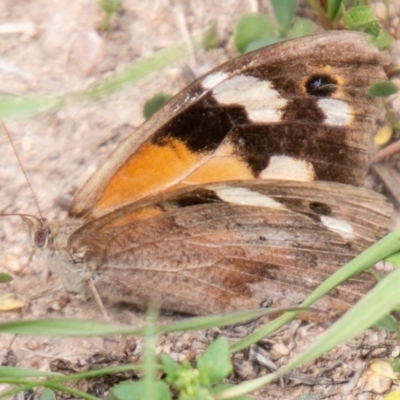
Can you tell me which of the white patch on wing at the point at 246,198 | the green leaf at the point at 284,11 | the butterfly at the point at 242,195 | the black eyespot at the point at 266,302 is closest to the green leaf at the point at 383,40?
the green leaf at the point at 284,11

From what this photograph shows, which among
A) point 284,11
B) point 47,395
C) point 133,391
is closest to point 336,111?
point 284,11

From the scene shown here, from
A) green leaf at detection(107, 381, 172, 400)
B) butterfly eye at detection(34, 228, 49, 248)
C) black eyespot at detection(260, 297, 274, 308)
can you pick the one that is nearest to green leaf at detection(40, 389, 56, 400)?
green leaf at detection(107, 381, 172, 400)

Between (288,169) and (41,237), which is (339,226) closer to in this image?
(288,169)

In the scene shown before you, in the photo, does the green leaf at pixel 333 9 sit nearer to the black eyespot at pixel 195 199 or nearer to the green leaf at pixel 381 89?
the green leaf at pixel 381 89

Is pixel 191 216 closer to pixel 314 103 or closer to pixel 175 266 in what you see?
pixel 175 266

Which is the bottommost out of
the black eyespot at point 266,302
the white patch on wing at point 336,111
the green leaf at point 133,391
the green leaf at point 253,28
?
the black eyespot at point 266,302

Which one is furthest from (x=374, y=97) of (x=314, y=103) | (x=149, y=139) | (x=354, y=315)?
(x=354, y=315)
